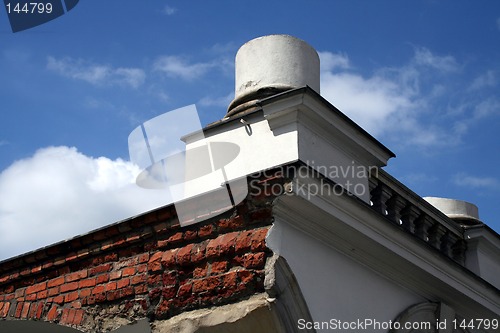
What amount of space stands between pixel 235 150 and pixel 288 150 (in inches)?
19.8

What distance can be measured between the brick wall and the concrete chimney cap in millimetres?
3527

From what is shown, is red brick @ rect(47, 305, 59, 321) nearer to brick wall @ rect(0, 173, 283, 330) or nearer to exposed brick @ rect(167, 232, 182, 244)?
brick wall @ rect(0, 173, 283, 330)

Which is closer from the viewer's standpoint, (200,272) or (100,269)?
(200,272)

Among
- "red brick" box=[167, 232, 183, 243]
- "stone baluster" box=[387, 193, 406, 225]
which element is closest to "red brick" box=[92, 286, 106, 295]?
"red brick" box=[167, 232, 183, 243]

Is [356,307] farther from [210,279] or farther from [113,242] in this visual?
[113,242]

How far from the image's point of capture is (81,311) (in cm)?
593

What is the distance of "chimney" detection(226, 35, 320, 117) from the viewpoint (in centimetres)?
653

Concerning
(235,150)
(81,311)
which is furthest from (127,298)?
(235,150)

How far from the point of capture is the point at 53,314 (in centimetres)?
609

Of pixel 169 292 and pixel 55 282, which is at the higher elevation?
pixel 55 282

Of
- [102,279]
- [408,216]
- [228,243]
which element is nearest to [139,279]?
[102,279]

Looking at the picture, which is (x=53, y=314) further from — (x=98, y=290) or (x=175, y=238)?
(x=175, y=238)

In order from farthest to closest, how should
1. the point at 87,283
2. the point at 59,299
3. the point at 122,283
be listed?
the point at 59,299 → the point at 87,283 → the point at 122,283

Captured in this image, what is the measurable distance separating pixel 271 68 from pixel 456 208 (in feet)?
9.40
